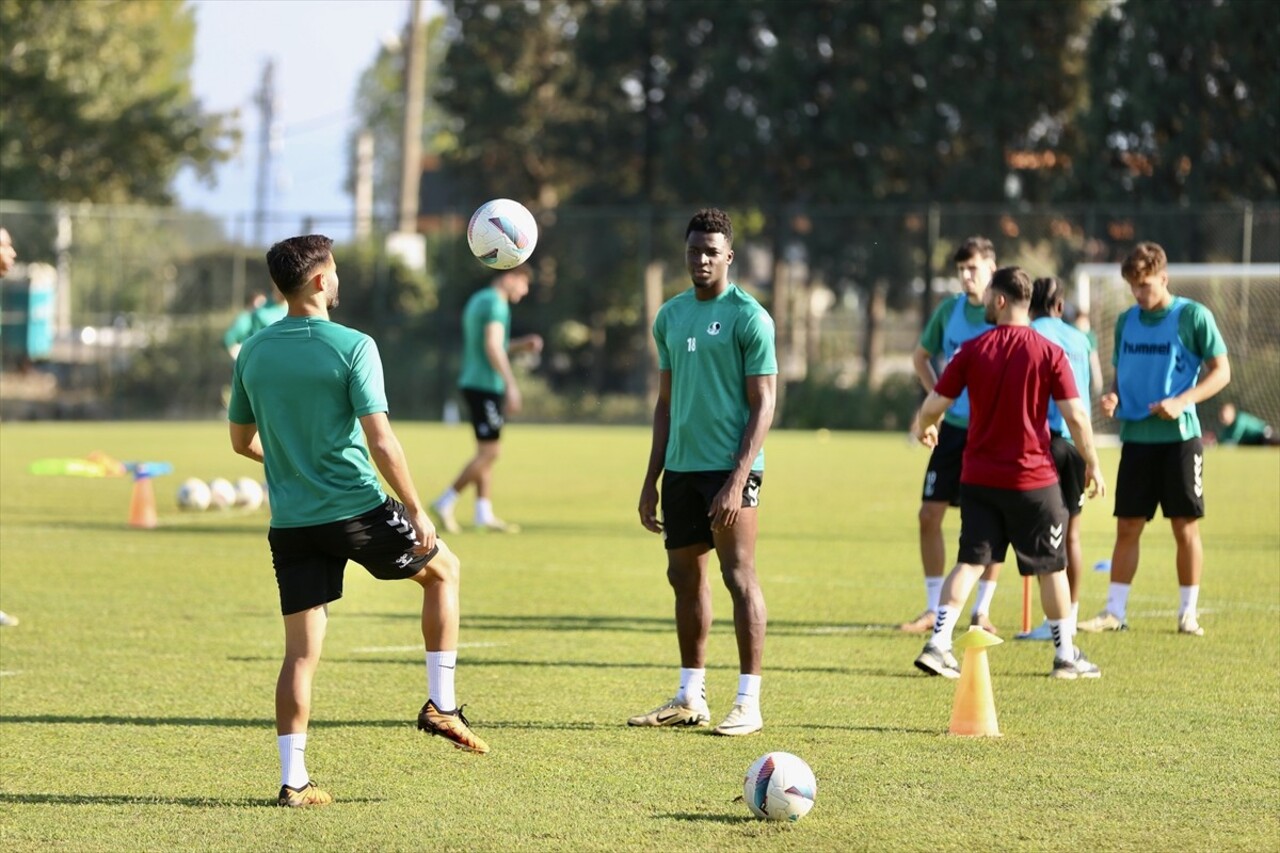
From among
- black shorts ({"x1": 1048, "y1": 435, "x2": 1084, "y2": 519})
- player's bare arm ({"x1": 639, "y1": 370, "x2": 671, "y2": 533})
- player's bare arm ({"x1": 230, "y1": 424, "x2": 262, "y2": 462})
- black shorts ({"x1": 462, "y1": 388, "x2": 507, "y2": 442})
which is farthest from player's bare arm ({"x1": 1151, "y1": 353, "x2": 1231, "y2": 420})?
black shorts ({"x1": 462, "y1": 388, "x2": 507, "y2": 442})

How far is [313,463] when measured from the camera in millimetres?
Result: 6230

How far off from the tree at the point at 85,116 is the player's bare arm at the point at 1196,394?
109 ft

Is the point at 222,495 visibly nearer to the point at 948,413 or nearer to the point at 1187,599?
the point at 948,413

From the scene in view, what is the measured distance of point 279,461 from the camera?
629cm

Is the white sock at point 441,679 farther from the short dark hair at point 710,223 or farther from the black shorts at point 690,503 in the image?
the short dark hair at point 710,223

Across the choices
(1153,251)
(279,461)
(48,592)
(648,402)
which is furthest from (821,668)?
(648,402)

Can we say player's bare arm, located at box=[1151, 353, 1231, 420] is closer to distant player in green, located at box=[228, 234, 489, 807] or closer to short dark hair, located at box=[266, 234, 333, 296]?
distant player in green, located at box=[228, 234, 489, 807]

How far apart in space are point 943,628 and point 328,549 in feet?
11.4

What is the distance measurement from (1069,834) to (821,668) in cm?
338

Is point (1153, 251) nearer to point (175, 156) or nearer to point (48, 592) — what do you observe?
point (48, 592)

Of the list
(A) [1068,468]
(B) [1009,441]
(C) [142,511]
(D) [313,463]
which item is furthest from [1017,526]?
(C) [142,511]

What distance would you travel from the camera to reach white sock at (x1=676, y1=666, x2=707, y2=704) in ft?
25.1

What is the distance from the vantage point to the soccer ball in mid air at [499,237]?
27.5 feet

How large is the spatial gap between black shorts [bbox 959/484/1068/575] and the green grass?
2.17ft
